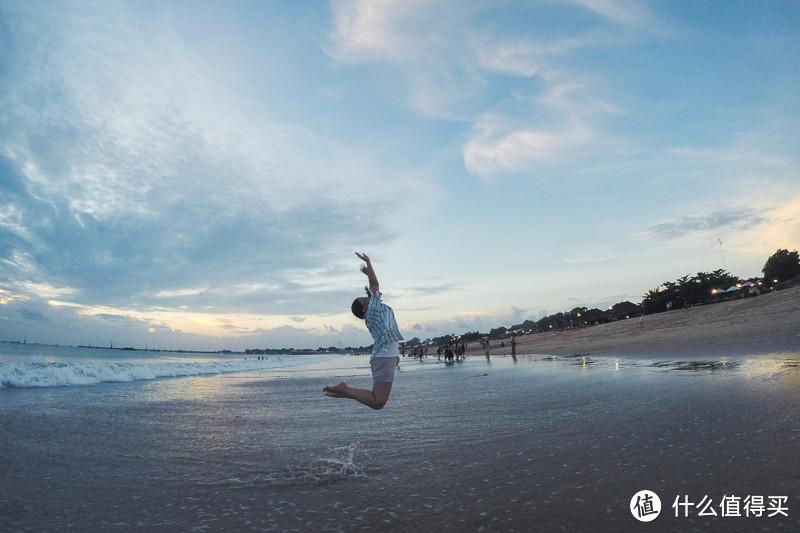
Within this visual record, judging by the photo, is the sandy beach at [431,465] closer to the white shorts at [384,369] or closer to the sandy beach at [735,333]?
the white shorts at [384,369]

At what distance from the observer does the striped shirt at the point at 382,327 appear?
20.6ft

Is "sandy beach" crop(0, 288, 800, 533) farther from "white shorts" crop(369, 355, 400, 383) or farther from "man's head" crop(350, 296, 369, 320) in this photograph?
"man's head" crop(350, 296, 369, 320)

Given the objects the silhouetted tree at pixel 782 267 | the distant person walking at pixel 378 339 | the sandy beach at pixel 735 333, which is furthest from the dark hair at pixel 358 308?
the silhouetted tree at pixel 782 267

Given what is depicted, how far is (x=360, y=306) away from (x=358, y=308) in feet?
0.21

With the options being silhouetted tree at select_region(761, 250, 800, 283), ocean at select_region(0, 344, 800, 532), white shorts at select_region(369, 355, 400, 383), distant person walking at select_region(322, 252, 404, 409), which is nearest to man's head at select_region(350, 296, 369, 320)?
distant person walking at select_region(322, 252, 404, 409)

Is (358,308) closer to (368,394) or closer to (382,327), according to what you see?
(382,327)

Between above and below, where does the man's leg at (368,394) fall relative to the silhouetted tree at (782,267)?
below

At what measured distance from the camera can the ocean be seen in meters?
4.18

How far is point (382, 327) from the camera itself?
6.30 meters

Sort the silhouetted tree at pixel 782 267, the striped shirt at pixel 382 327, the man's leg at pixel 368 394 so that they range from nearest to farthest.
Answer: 1. the man's leg at pixel 368 394
2. the striped shirt at pixel 382 327
3. the silhouetted tree at pixel 782 267

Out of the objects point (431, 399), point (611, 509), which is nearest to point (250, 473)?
point (611, 509)

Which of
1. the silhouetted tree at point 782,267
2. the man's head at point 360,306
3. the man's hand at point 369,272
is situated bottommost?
the man's head at point 360,306

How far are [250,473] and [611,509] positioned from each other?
15.5 feet

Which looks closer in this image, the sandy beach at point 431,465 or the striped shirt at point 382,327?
the sandy beach at point 431,465
